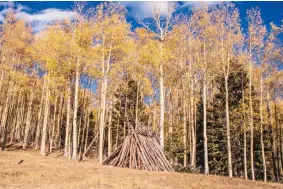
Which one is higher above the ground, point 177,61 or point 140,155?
point 177,61

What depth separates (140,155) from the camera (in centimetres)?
1404

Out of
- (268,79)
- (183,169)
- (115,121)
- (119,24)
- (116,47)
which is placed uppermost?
(119,24)

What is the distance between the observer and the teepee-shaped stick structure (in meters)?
14.0

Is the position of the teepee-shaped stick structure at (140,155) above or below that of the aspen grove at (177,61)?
below

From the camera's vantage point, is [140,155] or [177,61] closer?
[140,155]

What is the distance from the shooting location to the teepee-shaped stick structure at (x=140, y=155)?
14.0m

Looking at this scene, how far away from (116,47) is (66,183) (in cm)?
1168

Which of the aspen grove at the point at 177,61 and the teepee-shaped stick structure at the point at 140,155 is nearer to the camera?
the teepee-shaped stick structure at the point at 140,155

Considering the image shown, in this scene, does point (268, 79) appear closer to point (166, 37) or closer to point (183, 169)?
point (166, 37)

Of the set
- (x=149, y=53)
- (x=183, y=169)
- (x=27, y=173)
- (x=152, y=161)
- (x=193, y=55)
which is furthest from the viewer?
(x=193, y=55)

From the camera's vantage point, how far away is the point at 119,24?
19.3 metres

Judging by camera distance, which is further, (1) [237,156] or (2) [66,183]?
(1) [237,156]

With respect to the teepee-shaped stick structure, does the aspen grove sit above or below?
above

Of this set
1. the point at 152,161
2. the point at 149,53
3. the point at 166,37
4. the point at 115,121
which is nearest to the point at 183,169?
the point at 152,161
